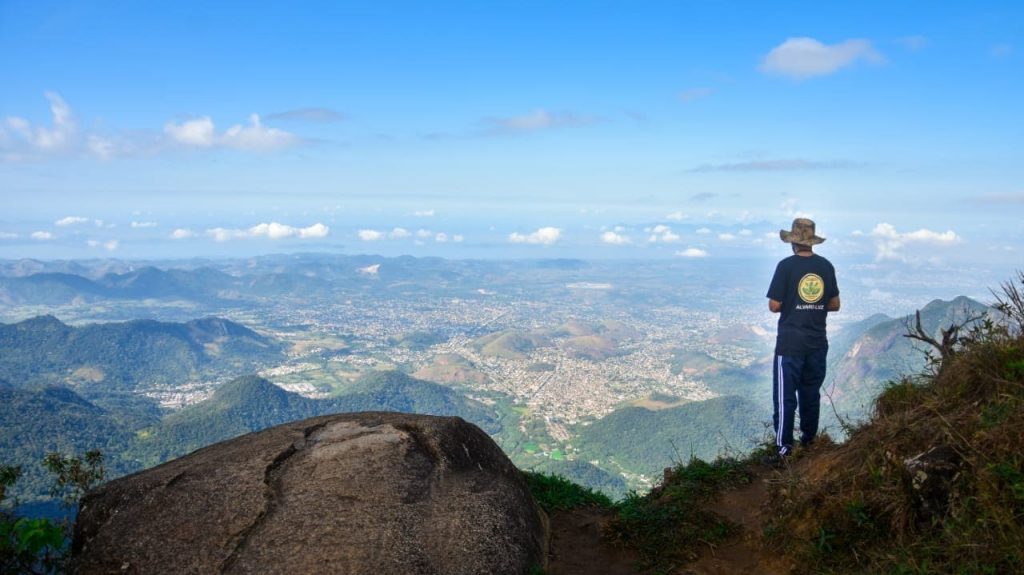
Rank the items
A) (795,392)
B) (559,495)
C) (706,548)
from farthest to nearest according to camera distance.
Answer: (559,495)
(795,392)
(706,548)

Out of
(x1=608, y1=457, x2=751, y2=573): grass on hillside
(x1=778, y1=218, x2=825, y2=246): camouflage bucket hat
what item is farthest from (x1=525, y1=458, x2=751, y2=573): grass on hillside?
(x1=778, y1=218, x2=825, y2=246): camouflage bucket hat

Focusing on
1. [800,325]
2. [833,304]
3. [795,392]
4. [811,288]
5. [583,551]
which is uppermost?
[811,288]

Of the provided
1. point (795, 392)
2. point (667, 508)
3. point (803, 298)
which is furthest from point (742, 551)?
point (803, 298)

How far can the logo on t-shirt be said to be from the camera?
27.6 ft

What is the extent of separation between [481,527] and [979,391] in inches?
200

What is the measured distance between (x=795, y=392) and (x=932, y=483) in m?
3.60

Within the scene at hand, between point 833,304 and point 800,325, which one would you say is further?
point 833,304

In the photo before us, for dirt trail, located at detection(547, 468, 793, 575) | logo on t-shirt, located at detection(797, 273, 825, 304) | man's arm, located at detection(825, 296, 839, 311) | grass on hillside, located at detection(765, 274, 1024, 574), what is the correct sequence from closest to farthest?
grass on hillside, located at detection(765, 274, 1024, 574) → dirt trail, located at detection(547, 468, 793, 575) → logo on t-shirt, located at detection(797, 273, 825, 304) → man's arm, located at detection(825, 296, 839, 311)

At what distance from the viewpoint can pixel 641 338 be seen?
586 feet

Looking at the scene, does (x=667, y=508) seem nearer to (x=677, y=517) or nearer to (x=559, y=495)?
(x=677, y=517)

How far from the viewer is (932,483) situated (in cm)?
A: 505

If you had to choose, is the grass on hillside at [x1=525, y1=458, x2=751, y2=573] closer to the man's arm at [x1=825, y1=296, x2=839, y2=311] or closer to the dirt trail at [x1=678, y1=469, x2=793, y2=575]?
the dirt trail at [x1=678, y1=469, x2=793, y2=575]

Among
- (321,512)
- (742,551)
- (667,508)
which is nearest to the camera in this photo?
(321,512)

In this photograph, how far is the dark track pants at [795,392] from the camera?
27.9ft
